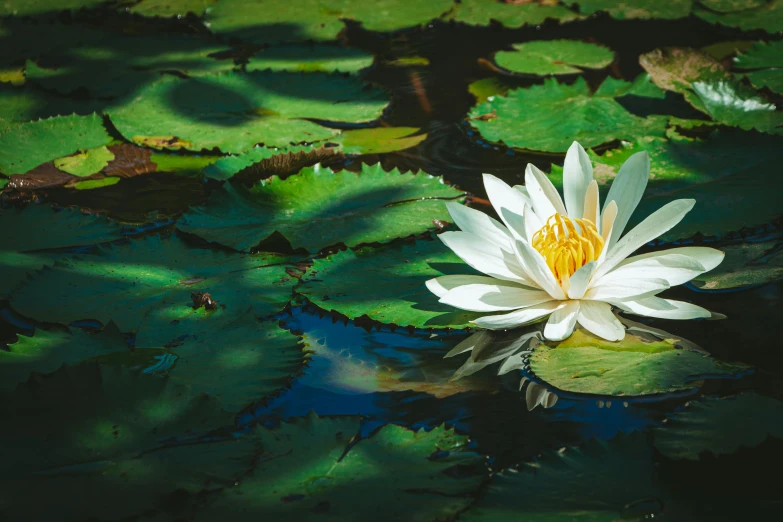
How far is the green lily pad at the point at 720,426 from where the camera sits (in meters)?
1.32

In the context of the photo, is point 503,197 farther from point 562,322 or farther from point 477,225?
point 562,322

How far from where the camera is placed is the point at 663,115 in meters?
2.88

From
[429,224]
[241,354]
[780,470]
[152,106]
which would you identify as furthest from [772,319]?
[152,106]

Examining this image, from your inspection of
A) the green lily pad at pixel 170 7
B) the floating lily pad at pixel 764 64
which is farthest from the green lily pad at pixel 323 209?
the green lily pad at pixel 170 7

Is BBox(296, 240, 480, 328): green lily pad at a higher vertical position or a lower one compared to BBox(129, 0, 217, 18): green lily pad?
lower

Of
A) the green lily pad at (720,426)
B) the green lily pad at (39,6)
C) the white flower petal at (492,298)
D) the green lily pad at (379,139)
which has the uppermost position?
the green lily pad at (39,6)

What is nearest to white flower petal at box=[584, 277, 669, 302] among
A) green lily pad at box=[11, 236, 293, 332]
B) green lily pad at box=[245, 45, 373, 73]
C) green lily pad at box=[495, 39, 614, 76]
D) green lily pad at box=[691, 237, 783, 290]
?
green lily pad at box=[691, 237, 783, 290]

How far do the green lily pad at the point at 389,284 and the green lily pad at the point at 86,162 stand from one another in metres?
1.25

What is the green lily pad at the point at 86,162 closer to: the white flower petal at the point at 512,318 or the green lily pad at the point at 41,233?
the green lily pad at the point at 41,233

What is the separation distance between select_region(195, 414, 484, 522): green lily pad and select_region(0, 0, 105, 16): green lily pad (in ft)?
12.9

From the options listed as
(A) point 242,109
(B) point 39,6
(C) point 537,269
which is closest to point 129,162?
(A) point 242,109

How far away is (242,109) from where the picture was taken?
10.2 ft

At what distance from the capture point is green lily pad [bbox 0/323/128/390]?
1670 mm

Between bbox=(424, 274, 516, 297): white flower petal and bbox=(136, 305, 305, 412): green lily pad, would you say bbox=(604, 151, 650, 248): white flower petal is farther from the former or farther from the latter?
bbox=(136, 305, 305, 412): green lily pad
